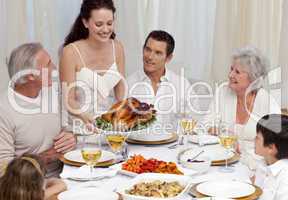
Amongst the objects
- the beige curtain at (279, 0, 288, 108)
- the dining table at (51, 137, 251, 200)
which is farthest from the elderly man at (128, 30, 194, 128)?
the beige curtain at (279, 0, 288, 108)

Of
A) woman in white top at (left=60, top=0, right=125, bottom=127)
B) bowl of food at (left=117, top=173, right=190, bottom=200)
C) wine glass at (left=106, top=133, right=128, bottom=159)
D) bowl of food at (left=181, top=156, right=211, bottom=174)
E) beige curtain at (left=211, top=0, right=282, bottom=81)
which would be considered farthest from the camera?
beige curtain at (left=211, top=0, right=282, bottom=81)

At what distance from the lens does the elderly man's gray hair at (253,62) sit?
2.97 metres

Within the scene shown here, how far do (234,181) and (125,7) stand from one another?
2.12 meters

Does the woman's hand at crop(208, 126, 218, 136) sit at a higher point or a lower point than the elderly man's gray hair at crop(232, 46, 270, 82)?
lower

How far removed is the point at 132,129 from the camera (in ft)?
7.97

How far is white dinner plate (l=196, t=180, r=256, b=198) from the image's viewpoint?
Answer: 1844 mm

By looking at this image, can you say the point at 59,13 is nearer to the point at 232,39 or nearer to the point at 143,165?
the point at 232,39

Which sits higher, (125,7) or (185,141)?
(125,7)

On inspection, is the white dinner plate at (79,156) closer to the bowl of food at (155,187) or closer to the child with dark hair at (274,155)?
the bowl of food at (155,187)

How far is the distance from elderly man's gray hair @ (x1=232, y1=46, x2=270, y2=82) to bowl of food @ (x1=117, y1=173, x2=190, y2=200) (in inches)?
47.5

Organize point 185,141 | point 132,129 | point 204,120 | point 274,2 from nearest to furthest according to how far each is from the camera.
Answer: point 132,129
point 185,141
point 204,120
point 274,2

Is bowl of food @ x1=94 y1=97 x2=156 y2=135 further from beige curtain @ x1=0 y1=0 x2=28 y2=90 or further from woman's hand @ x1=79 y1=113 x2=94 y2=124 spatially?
beige curtain @ x1=0 y1=0 x2=28 y2=90

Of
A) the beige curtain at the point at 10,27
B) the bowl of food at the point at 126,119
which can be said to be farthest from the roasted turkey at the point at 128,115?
the beige curtain at the point at 10,27

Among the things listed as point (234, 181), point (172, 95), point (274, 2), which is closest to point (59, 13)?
point (172, 95)
